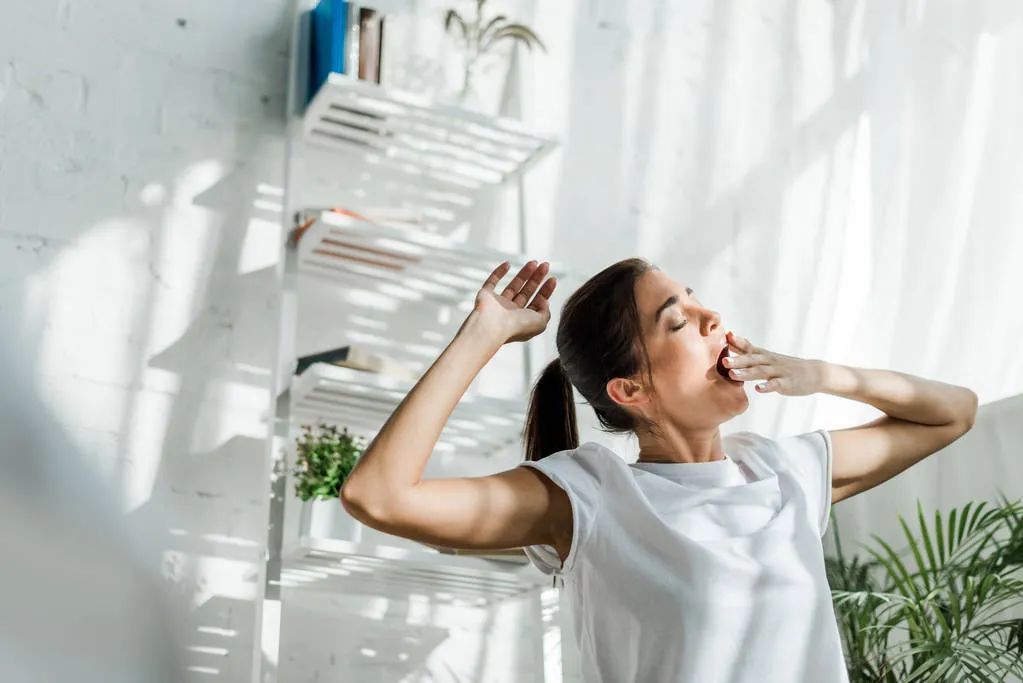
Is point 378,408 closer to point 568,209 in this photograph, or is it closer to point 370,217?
point 370,217

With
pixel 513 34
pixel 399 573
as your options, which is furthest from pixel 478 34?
pixel 399 573

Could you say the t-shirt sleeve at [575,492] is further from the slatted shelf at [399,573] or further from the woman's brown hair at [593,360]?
the slatted shelf at [399,573]

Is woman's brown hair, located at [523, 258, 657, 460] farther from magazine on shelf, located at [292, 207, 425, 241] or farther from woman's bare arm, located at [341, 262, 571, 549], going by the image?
magazine on shelf, located at [292, 207, 425, 241]

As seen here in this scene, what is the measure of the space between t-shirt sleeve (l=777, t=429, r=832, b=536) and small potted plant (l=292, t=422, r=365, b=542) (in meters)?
1.06

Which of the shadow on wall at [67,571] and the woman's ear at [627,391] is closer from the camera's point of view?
the woman's ear at [627,391]

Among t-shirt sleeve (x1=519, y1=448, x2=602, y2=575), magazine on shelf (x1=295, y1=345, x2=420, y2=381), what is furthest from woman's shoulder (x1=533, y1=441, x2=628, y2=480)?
magazine on shelf (x1=295, y1=345, x2=420, y2=381)

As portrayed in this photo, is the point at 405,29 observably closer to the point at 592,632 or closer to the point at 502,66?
the point at 502,66

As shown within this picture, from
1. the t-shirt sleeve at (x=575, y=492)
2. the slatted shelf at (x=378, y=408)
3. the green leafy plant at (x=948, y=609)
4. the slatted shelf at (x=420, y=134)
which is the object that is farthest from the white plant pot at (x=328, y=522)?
the t-shirt sleeve at (x=575, y=492)

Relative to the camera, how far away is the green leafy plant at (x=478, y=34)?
2826 millimetres

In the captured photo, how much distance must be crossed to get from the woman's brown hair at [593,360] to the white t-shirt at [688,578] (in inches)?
5.1

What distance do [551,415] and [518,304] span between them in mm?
200

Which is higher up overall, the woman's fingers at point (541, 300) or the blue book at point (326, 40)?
the blue book at point (326, 40)

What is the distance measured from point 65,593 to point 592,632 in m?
1.44

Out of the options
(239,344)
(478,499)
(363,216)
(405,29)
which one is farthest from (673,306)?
(405,29)
